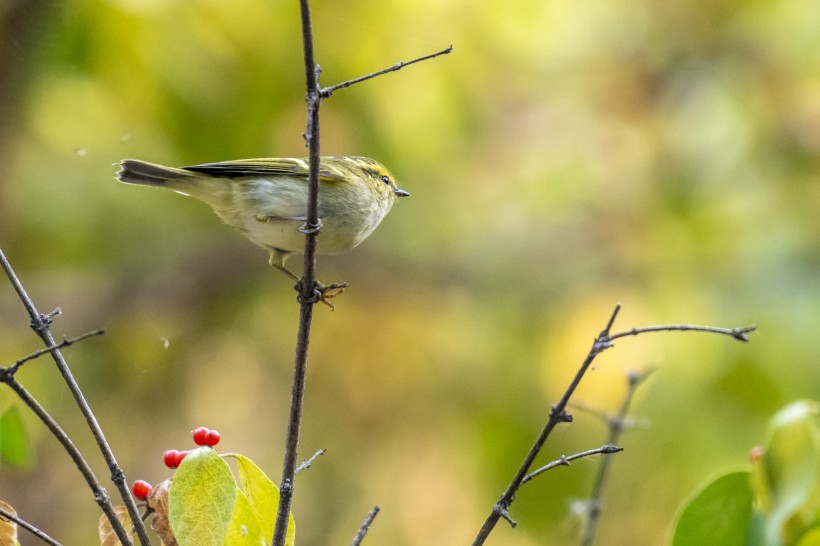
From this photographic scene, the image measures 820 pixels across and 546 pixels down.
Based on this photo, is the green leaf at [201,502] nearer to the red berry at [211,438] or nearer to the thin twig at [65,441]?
the thin twig at [65,441]

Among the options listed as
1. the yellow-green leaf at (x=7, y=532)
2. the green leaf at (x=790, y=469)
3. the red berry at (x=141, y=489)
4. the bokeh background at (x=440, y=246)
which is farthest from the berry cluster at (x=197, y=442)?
the bokeh background at (x=440, y=246)

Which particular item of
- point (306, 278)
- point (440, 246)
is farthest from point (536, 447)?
point (440, 246)

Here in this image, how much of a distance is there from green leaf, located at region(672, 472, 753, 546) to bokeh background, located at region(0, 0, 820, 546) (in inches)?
132

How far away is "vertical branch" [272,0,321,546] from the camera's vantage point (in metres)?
1.69

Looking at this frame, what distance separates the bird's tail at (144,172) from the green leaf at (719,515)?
207 centimetres

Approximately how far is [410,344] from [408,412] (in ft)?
1.56

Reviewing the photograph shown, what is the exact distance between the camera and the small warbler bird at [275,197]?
3.16 m

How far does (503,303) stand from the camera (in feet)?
21.0

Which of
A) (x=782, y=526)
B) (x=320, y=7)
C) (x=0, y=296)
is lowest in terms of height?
(x=782, y=526)

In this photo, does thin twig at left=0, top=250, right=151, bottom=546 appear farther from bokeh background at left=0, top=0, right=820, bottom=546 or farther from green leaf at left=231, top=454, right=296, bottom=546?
bokeh background at left=0, top=0, right=820, bottom=546

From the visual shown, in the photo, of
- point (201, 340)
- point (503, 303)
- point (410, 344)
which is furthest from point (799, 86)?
point (201, 340)

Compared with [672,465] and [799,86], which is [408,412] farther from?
[799,86]

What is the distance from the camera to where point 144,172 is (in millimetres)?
3168

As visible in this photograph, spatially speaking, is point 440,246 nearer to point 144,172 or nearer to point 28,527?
point 144,172
